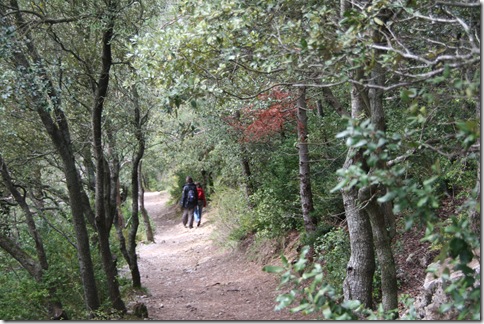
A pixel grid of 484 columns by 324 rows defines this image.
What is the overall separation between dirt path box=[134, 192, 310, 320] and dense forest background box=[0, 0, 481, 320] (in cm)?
104

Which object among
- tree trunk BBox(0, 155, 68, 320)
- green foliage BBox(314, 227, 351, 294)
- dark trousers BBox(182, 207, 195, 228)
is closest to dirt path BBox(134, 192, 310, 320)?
dark trousers BBox(182, 207, 195, 228)

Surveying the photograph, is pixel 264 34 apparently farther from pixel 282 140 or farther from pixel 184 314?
pixel 282 140

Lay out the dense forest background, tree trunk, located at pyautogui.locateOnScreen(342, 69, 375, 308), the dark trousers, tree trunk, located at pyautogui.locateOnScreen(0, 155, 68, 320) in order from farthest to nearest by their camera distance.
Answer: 1. the dark trousers
2. tree trunk, located at pyautogui.locateOnScreen(0, 155, 68, 320)
3. tree trunk, located at pyautogui.locateOnScreen(342, 69, 375, 308)
4. the dense forest background

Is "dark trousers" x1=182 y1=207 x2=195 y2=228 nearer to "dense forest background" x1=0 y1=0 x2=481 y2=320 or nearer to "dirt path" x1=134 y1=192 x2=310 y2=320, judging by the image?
"dirt path" x1=134 y1=192 x2=310 y2=320

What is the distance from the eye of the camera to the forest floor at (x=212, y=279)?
8.47 m

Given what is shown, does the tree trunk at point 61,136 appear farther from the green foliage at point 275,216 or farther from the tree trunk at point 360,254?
the green foliage at point 275,216

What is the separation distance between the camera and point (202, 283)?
12922 millimetres

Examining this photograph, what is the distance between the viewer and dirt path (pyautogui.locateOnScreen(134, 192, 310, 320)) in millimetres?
9641

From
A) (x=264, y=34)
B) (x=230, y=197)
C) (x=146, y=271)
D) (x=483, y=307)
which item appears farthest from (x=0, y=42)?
(x=230, y=197)

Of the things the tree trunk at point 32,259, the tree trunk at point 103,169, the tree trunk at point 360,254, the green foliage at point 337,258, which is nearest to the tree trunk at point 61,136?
the tree trunk at point 103,169

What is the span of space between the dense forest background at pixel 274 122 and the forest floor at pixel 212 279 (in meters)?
0.53

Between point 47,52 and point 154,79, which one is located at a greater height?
point 47,52

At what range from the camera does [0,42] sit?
18.6 feet

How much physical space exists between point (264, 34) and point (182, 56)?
90 centimetres
